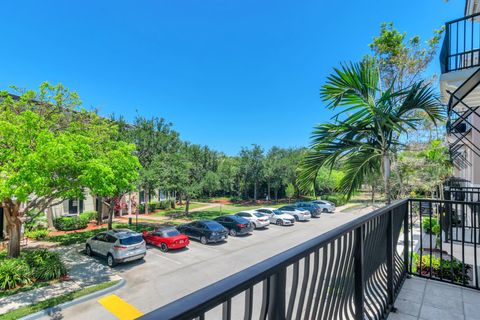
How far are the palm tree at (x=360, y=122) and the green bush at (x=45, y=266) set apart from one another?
10.0 meters

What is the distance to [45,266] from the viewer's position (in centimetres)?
902

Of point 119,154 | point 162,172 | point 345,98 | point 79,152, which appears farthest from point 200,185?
point 345,98

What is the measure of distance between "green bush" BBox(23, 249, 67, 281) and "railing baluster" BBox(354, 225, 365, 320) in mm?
10923

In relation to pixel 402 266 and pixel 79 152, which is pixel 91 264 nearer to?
pixel 79 152

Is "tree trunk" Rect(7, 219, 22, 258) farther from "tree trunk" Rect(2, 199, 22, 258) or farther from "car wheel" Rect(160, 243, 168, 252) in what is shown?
"car wheel" Rect(160, 243, 168, 252)

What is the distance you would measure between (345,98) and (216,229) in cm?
1114

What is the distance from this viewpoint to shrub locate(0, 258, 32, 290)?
809cm

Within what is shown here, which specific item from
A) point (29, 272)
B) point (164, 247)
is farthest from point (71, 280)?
point (164, 247)

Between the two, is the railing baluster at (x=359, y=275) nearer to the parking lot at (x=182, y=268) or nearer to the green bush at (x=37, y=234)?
the parking lot at (x=182, y=268)

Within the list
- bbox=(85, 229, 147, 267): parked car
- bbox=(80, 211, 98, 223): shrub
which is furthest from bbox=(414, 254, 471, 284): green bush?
bbox=(80, 211, 98, 223): shrub

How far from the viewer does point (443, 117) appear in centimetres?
437

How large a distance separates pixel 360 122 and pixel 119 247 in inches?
399

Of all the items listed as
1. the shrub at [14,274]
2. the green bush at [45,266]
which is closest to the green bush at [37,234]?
the green bush at [45,266]

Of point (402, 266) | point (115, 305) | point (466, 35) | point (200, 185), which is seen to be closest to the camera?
point (402, 266)
